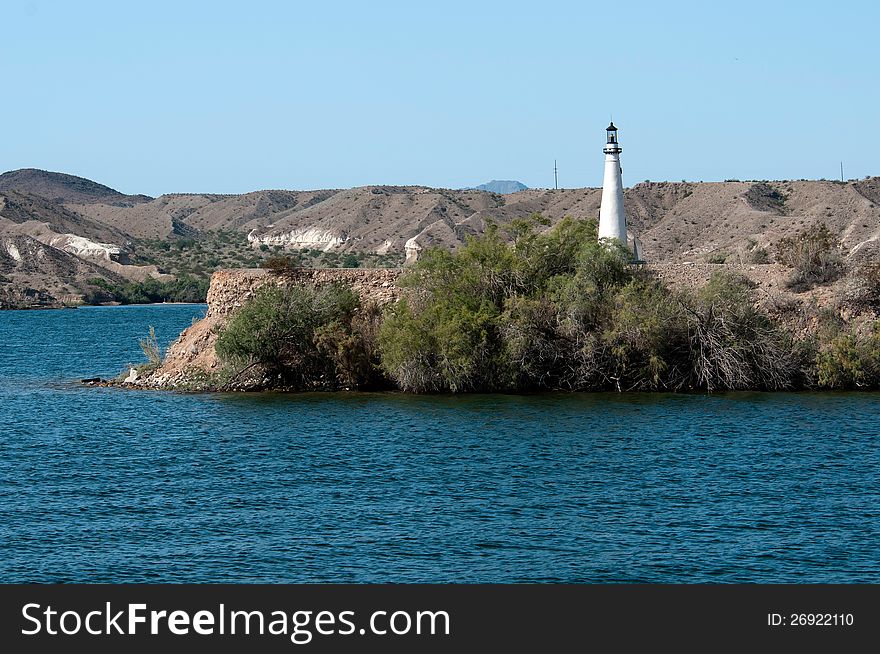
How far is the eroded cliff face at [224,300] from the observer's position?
1695 inches

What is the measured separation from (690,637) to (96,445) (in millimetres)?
19794

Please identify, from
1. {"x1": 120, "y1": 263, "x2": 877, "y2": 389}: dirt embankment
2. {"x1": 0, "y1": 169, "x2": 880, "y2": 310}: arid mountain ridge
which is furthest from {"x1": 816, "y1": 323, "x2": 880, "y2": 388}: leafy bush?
{"x1": 0, "y1": 169, "x2": 880, "y2": 310}: arid mountain ridge

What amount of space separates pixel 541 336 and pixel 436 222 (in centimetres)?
10038

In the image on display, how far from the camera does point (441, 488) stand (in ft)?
85.5

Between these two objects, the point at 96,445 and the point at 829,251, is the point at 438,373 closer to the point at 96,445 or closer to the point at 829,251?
the point at 96,445

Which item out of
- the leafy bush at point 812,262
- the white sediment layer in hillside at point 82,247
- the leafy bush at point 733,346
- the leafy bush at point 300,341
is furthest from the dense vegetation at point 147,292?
the leafy bush at point 733,346

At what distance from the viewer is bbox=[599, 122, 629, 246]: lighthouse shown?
4284 centimetres

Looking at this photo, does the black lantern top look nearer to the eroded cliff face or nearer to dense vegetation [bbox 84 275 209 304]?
the eroded cliff face

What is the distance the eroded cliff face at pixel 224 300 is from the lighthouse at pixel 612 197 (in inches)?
289

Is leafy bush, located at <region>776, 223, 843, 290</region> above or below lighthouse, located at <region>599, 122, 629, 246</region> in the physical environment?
below

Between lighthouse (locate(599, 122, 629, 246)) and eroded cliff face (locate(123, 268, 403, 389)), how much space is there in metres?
7.35

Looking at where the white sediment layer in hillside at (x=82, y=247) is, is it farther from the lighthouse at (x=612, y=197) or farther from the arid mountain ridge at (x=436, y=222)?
the lighthouse at (x=612, y=197)

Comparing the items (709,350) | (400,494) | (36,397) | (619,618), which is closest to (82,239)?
(36,397)

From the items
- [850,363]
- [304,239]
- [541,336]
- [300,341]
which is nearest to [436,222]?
[304,239]
